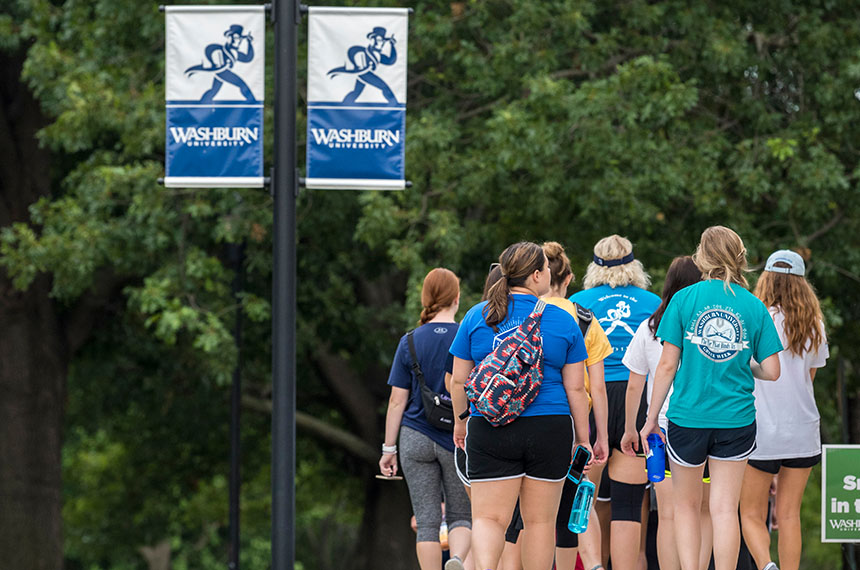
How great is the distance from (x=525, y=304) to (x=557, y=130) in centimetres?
563

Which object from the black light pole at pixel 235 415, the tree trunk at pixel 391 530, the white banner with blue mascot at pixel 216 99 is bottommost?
the tree trunk at pixel 391 530

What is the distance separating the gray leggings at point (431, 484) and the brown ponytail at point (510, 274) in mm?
1311

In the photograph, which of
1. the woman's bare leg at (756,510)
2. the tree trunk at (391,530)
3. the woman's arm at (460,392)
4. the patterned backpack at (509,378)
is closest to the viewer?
the patterned backpack at (509,378)

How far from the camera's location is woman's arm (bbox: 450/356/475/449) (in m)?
5.16

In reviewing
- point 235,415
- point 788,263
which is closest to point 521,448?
point 788,263

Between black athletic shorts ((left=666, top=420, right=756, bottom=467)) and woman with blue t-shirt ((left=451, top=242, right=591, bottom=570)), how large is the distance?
439mm

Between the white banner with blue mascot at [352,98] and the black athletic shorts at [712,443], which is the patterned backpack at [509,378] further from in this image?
the white banner with blue mascot at [352,98]

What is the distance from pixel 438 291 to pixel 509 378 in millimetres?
1394

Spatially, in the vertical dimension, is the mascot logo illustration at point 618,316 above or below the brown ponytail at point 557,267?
below

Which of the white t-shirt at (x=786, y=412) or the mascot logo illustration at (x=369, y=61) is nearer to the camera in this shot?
the white t-shirt at (x=786, y=412)

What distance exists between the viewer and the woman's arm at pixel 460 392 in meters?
5.16

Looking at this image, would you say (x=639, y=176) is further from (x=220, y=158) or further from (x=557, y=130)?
(x=220, y=158)

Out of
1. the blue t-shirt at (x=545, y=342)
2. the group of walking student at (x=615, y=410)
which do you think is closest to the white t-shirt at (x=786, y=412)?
the group of walking student at (x=615, y=410)

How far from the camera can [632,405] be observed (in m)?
5.72
